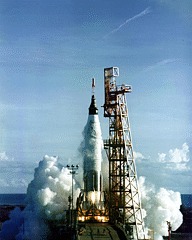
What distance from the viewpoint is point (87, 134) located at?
8512 cm

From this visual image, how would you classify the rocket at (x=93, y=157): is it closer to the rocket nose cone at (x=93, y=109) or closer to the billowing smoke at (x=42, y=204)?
the rocket nose cone at (x=93, y=109)

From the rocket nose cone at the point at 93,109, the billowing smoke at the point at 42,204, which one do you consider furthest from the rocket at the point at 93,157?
the billowing smoke at the point at 42,204

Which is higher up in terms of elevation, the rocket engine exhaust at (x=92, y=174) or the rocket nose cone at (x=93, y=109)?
the rocket nose cone at (x=93, y=109)

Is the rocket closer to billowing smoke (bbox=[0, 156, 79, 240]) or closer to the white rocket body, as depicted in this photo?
the white rocket body

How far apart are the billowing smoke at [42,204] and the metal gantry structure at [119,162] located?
9.50 metres

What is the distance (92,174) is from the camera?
83.1 metres

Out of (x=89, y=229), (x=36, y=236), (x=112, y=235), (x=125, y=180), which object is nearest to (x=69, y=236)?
(x=89, y=229)

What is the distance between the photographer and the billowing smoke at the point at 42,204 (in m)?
83.0

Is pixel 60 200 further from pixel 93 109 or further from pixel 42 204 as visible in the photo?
pixel 93 109

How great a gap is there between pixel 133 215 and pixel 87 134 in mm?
18358

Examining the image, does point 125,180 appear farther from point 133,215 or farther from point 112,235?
point 112,235

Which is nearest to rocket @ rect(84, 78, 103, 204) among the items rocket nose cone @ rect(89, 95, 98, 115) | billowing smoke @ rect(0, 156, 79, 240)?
rocket nose cone @ rect(89, 95, 98, 115)

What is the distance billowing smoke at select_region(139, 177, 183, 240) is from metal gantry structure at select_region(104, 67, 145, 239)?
397cm

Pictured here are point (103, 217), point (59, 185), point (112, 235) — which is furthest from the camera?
point (59, 185)
